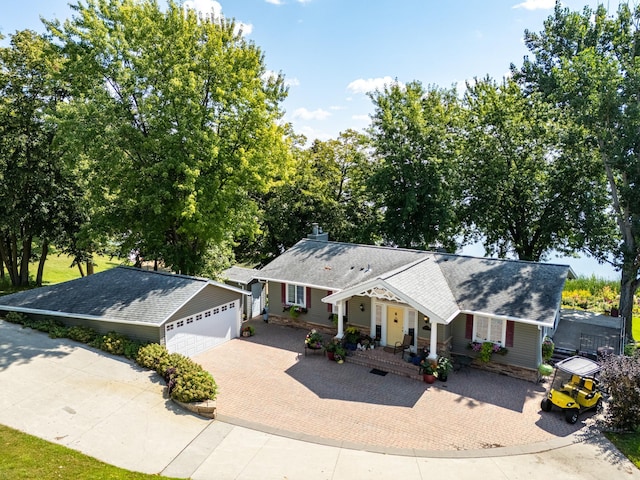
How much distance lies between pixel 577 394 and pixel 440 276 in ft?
25.3

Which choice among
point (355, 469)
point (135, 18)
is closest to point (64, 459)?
point (355, 469)

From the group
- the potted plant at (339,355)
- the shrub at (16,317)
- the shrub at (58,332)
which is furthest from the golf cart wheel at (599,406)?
the shrub at (16,317)

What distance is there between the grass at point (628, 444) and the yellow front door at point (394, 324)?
329 inches

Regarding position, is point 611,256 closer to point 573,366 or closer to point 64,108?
point 573,366

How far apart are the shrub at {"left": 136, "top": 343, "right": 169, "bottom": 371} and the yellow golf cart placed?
1454cm

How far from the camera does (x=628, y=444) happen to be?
1248cm

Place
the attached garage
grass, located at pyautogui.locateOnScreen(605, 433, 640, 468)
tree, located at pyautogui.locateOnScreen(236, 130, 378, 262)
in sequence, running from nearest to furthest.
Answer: grass, located at pyautogui.locateOnScreen(605, 433, 640, 468) → the attached garage → tree, located at pyautogui.locateOnScreen(236, 130, 378, 262)

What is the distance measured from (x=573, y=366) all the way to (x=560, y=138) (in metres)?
14.9

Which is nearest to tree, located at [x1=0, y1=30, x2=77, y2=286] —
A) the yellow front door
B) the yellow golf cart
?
the yellow front door

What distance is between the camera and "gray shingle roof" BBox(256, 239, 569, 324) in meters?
17.4

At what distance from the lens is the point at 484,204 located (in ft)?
91.2

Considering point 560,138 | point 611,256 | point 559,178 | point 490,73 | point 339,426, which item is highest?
point 490,73

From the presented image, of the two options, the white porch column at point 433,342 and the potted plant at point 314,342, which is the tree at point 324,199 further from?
the white porch column at point 433,342

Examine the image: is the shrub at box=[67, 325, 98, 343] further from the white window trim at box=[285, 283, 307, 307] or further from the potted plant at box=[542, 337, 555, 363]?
the potted plant at box=[542, 337, 555, 363]
